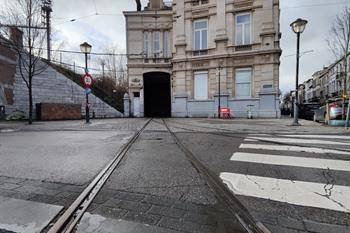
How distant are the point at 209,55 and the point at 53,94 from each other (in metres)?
15.4

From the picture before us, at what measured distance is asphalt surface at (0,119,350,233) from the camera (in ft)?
8.71

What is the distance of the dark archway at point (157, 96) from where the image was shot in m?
27.9

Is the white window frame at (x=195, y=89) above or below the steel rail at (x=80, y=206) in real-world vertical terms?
above

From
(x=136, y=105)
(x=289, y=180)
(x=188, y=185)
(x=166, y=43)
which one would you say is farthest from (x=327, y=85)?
(x=188, y=185)

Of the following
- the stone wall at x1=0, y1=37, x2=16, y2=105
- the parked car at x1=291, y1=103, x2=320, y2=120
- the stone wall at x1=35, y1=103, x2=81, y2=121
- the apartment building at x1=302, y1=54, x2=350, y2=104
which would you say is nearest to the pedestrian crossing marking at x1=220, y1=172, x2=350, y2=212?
the stone wall at x1=35, y1=103, x2=81, y2=121

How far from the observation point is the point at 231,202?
3121 millimetres

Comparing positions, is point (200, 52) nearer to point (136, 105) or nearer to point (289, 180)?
point (136, 105)

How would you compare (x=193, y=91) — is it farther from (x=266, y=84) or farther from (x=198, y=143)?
(x=198, y=143)

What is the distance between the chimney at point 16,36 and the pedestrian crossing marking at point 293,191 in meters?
18.0

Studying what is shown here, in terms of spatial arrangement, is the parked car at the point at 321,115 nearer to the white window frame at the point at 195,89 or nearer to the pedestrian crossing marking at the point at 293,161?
the white window frame at the point at 195,89

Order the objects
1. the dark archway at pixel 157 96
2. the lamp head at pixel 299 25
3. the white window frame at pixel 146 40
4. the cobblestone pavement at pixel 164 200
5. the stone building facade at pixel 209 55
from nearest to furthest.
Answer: the cobblestone pavement at pixel 164 200
the lamp head at pixel 299 25
the stone building facade at pixel 209 55
the white window frame at pixel 146 40
the dark archway at pixel 157 96

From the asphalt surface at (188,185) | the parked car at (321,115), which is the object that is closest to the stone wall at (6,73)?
the asphalt surface at (188,185)

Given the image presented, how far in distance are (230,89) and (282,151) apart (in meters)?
Answer: 17.0

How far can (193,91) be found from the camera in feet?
78.8
